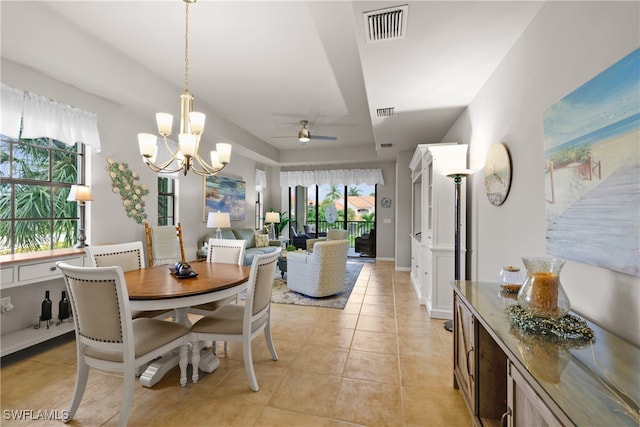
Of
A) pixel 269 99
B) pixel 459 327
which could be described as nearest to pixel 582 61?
pixel 459 327

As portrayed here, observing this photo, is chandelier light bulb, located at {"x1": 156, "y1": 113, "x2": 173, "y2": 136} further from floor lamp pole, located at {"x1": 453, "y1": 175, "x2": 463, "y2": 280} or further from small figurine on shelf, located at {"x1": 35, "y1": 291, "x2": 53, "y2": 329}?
floor lamp pole, located at {"x1": 453, "y1": 175, "x2": 463, "y2": 280}

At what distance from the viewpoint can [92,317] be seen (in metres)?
1.59

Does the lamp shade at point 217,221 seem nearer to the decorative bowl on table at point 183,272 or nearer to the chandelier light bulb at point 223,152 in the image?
the chandelier light bulb at point 223,152

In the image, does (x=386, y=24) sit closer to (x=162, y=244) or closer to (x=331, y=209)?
(x=162, y=244)

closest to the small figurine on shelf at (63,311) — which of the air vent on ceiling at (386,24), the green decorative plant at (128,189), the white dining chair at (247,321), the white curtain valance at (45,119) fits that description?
the green decorative plant at (128,189)

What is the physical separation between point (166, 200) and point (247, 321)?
354 cm

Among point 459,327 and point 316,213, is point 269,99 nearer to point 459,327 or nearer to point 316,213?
point 459,327

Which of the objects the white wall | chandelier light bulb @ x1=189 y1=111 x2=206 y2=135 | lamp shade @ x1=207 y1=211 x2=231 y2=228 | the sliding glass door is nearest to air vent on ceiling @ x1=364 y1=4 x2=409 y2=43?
the white wall

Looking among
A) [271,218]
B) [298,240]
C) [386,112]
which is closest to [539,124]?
[386,112]

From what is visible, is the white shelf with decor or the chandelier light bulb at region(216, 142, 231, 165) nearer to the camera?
the white shelf with decor

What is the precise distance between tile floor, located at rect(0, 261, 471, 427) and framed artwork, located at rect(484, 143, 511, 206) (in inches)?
56.4

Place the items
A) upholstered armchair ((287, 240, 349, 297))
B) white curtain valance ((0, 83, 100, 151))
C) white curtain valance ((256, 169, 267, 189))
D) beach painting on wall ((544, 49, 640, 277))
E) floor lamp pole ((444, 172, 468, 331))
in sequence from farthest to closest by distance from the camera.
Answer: white curtain valance ((256, 169, 267, 189)) < upholstered armchair ((287, 240, 349, 297)) < floor lamp pole ((444, 172, 468, 331)) < white curtain valance ((0, 83, 100, 151)) < beach painting on wall ((544, 49, 640, 277))

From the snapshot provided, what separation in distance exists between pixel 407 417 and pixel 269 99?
402 cm

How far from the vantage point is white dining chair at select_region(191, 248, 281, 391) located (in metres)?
1.95
